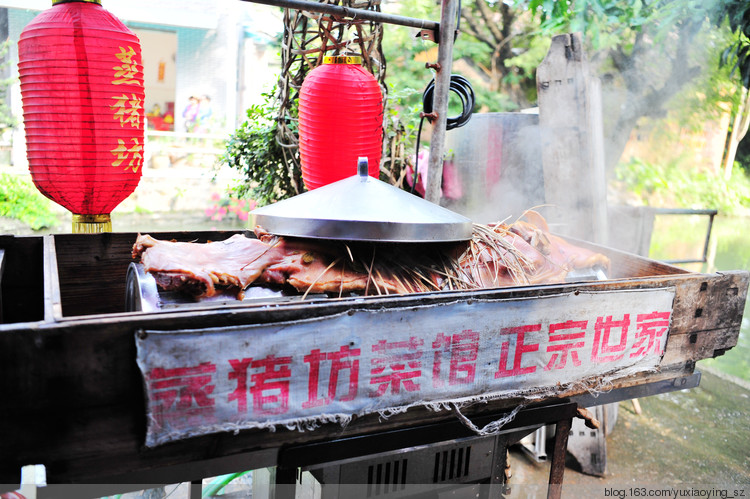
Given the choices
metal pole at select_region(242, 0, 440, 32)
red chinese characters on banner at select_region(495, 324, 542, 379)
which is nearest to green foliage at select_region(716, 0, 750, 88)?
metal pole at select_region(242, 0, 440, 32)

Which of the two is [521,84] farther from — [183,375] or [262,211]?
[183,375]

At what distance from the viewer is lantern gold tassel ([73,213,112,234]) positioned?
3203 millimetres

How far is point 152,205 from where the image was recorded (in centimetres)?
1188

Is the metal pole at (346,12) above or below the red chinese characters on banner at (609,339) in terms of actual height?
above

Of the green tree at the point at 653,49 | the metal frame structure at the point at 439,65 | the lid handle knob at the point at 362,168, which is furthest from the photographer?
the green tree at the point at 653,49

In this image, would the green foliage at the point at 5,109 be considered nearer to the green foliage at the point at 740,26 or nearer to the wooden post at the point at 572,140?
the wooden post at the point at 572,140

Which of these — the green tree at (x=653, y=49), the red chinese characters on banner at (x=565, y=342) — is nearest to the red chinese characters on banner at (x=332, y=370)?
the red chinese characters on banner at (x=565, y=342)

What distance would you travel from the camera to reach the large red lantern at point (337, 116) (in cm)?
349

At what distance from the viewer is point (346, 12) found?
2998mm

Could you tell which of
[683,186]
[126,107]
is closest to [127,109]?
[126,107]

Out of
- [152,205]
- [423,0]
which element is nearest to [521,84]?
[423,0]

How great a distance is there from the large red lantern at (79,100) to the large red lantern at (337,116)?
3.61 feet

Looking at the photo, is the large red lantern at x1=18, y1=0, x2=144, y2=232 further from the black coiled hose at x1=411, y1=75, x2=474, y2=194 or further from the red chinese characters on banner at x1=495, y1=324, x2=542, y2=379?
the red chinese characters on banner at x1=495, y1=324, x2=542, y2=379

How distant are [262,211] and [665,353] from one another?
6.80ft
